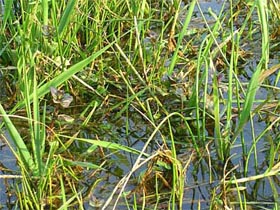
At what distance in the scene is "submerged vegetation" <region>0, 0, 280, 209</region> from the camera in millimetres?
1670

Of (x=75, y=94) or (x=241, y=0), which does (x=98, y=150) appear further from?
(x=241, y=0)

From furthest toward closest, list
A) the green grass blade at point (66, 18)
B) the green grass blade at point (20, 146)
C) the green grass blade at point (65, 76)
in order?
the green grass blade at point (66, 18), the green grass blade at point (65, 76), the green grass blade at point (20, 146)

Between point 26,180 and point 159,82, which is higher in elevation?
point 159,82

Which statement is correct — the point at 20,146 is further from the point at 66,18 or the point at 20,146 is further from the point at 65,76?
the point at 66,18

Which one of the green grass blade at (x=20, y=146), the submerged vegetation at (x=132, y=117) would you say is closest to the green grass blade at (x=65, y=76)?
the submerged vegetation at (x=132, y=117)

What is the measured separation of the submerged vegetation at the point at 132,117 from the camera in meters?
1.67

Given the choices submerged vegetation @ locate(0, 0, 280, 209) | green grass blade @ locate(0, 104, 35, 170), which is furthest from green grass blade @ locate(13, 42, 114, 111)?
green grass blade @ locate(0, 104, 35, 170)

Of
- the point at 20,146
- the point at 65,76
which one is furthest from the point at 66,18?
the point at 20,146

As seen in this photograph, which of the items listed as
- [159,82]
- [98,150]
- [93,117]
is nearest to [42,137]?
[98,150]

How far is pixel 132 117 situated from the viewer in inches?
82.4

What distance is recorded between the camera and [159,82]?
216 centimetres

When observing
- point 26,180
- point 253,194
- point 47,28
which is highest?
point 47,28

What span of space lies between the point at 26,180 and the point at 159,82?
2.29 feet

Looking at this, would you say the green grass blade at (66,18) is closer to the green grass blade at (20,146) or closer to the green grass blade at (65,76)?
the green grass blade at (65,76)
